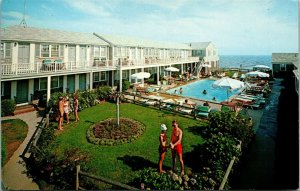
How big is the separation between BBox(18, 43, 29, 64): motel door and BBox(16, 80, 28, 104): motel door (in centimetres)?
165

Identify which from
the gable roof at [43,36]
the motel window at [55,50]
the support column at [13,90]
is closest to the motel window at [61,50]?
the motel window at [55,50]

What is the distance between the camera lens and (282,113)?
60.3ft

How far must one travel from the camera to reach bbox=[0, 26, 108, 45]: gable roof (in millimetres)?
17891

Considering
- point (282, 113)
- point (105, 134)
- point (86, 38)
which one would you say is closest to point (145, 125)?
point (105, 134)

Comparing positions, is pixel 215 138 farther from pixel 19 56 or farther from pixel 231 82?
pixel 19 56

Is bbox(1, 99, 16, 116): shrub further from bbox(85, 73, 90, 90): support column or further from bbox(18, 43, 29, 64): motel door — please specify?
bbox(85, 73, 90, 90): support column

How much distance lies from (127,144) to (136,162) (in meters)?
2.03

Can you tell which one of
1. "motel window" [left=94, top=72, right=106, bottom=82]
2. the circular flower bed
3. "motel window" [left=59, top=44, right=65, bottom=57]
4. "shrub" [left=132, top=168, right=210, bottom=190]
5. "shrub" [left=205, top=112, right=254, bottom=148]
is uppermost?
"motel window" [left=59, top=44, right=65, bottom=57]

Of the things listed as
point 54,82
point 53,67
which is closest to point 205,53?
point 54,82

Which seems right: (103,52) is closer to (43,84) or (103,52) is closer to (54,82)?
(54,82)

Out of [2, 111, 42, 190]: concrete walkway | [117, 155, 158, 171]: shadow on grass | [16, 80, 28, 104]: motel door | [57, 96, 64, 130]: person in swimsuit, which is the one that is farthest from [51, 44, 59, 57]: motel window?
[117, 155, 158, 171]: shadow on grass

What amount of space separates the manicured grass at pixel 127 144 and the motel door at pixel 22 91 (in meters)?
5.15

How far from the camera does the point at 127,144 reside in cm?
1209

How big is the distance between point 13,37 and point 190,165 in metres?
16.2
